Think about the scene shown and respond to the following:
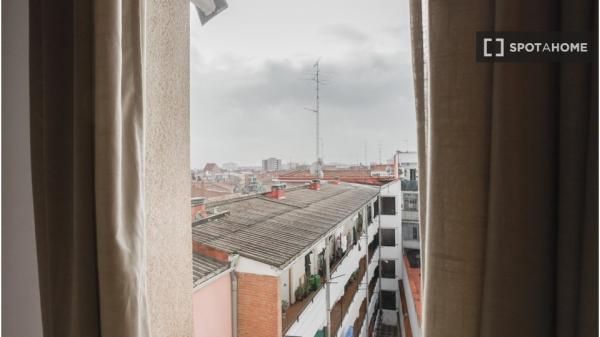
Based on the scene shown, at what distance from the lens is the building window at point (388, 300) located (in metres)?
1.13

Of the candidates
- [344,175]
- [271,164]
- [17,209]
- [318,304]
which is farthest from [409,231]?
[17,209]

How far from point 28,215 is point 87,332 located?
0.61 meters

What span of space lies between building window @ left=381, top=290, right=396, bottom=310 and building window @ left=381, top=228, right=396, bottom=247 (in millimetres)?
149

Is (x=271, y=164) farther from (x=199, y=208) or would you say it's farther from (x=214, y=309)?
(x=214, y=309)

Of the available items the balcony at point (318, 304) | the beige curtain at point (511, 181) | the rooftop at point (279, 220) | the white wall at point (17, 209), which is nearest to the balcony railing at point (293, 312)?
the balcony at point (318, 304)

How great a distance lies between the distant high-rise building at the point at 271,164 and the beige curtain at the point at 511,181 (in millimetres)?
713

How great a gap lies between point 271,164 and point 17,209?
85 centimetres

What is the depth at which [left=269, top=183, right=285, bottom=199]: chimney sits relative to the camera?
1246mm

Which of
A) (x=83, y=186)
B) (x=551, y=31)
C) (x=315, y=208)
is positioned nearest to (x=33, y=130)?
(x=83, y=186)

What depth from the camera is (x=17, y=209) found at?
121 cm

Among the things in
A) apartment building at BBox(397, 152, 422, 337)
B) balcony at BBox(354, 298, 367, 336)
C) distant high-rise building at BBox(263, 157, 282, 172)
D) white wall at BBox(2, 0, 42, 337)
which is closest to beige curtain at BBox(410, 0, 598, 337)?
apartment building at BBox(397, 152, 422, 337)

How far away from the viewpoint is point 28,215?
3.95 ft

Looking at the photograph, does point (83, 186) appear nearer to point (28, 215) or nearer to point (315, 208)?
point (28, 215)

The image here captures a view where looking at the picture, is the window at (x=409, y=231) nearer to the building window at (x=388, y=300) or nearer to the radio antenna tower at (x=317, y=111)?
the building window at (x=388, y=300)
